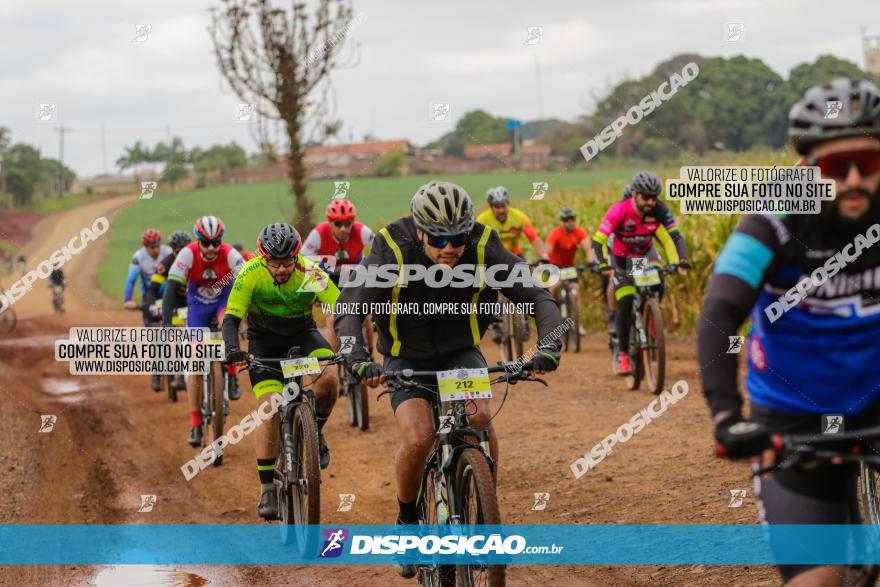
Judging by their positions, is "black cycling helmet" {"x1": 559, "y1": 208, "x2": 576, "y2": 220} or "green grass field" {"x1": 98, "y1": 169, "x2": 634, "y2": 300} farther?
"green grass field" {"x1": 98, "y1": 169, "x2": 634, "y2": 300}

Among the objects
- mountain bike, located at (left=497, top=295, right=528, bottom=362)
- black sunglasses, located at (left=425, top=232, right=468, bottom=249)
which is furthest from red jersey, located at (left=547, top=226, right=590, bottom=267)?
black sunglasses, located at (left=425, top=232, right=468, bottom=249)

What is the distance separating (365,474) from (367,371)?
17.6ft

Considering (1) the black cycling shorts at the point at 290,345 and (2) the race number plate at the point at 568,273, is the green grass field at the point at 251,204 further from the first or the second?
(1) the black cycling shorts at the point at 290,345

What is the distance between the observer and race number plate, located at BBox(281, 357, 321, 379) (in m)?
8.53

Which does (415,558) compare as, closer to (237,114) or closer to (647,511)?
(647,511)

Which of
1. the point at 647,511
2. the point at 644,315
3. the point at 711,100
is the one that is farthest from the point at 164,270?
the point at 711,100

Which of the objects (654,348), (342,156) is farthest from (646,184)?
(342,156)

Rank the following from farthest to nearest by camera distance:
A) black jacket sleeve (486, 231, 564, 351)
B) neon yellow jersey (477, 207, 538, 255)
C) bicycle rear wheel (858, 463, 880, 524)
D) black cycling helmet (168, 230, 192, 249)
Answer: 1. neon yellow jersey (477, 207, 538, 255)
2. black cycling helmet (168, 230, 192, 249)
3. black jacket sleeve (486, 231, 564, 351)
4. bicycle rear wheel (858, 463, 880, 524)

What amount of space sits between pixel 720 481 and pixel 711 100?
36.7 metres

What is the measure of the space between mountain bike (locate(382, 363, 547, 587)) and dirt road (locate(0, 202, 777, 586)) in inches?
61.9

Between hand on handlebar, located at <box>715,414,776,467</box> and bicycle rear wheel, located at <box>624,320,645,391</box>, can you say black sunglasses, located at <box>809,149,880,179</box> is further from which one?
bicycle rear wheel, located at <box>624,320,645,391</box>

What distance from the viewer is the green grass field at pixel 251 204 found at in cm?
4038

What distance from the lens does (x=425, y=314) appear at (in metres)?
6.54

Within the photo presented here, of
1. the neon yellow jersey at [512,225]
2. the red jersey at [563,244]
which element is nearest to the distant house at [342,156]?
the red jersey at [563,244]
